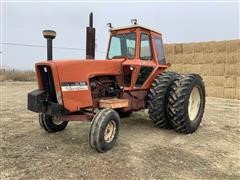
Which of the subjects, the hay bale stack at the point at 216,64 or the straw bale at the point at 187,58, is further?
the straw bale at the point at 187,58

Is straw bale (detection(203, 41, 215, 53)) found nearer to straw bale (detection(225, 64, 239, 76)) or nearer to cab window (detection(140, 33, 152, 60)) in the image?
straw bale (detection(225, 64, 239, 76))

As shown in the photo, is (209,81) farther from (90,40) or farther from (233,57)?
(90,40)

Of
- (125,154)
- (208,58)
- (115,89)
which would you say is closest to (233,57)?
(208,58)

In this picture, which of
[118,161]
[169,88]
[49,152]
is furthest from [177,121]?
[49,152]

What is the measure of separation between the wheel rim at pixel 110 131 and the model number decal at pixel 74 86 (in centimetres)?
71

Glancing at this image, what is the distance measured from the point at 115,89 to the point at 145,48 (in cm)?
115

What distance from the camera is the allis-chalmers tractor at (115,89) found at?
5.02 m

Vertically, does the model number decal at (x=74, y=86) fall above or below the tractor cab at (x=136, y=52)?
below

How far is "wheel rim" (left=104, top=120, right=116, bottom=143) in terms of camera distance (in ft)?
16.6

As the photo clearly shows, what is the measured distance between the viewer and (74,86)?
511cm

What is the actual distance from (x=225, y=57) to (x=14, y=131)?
33.9ft

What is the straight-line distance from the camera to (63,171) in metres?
4.11

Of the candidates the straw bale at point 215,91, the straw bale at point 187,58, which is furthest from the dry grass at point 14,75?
the straw bale at point 215,91

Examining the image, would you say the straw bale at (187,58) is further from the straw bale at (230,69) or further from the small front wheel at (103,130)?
the small front wheel at (103,130)
